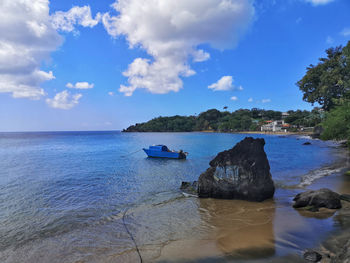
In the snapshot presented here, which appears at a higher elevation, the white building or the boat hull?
the white building

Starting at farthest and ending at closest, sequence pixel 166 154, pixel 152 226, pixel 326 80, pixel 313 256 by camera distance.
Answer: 1. pixel 326 80
2. pixel 166 154
3. pixel 152 226
4. pixel 313 256

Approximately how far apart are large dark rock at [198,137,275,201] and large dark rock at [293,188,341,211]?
1.77 m

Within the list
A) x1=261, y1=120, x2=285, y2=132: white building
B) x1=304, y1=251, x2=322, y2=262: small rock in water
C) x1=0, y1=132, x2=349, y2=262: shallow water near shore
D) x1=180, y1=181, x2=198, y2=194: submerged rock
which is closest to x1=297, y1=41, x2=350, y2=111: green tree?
x1=0, y1=132, x2=349, y2=262: shallow water near shore

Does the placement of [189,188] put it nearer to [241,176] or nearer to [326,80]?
[241,176]

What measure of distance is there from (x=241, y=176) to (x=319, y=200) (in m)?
3.37

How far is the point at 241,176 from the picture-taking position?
10.9 metres

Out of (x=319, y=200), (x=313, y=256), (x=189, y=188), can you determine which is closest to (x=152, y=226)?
(x=313, y=256)

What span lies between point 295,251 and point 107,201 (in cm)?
931

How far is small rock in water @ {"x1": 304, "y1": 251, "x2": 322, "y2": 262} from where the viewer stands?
508 centimetres

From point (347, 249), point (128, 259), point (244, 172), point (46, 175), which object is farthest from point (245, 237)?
point (46, 175)

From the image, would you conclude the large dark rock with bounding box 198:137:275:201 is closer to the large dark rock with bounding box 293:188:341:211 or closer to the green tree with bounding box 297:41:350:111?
the large dark rock with bounding box 293:188:341:211

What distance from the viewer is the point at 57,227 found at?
28.0 ft

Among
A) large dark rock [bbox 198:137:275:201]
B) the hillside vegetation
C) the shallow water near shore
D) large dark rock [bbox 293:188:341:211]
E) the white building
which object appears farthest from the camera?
the hillside vegetation

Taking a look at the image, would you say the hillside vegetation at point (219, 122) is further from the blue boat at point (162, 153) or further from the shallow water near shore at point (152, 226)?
the shallow water near shore at point (152, 226)
